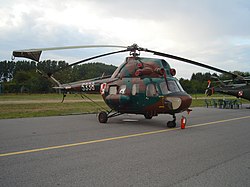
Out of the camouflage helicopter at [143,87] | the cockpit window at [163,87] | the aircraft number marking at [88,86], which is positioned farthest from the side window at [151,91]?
the aircraft number marking at [88,86]

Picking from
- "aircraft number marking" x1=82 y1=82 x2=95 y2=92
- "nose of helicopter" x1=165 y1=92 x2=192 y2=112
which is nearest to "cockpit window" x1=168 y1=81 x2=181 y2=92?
"nose of helicopter" x1=165 y1=92 x2=192 y2=112

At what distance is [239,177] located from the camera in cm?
446

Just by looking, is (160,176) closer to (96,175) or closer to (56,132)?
(96,175)

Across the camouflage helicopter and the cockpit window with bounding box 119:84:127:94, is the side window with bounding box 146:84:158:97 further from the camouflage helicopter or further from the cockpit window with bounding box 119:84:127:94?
the cockpit window with bounding box 119:84:127:94

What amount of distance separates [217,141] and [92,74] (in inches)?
2517

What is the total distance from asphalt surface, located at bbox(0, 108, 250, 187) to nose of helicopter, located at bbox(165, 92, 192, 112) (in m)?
1.53

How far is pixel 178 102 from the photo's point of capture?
31.9 ft

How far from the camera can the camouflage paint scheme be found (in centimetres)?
1003

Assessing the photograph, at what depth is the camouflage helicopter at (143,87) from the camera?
9.87m

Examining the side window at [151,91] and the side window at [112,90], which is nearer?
the side window at [151,91]

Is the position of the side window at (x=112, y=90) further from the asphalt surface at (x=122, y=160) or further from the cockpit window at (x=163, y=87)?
the asphalt surface at (x=122, y=160)

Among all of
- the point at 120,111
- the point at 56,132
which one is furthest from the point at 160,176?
the point at 120,111

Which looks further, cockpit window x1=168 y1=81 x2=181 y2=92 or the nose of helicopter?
cockpit window x1=168 y1=81 x2=181 y2=92

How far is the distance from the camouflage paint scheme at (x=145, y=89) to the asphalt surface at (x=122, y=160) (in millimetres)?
1913
